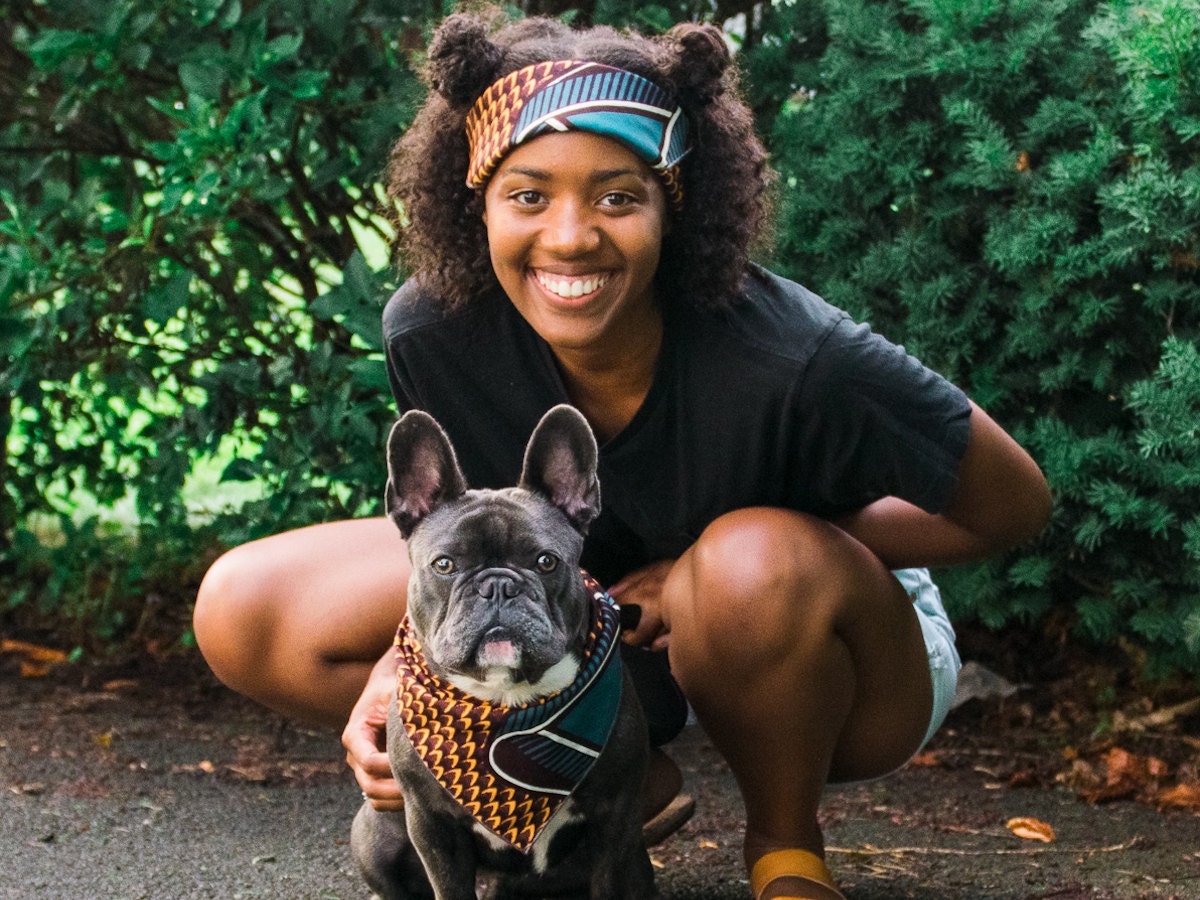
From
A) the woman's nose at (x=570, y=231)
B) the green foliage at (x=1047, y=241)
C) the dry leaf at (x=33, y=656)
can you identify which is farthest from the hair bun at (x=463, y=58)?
the dry leaf at (x=33, y=656)

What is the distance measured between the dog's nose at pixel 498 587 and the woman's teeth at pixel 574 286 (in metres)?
0.61

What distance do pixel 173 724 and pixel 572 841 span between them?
219 centimetres

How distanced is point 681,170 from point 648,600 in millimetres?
891

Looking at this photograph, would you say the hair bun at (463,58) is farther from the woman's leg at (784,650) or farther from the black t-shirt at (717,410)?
the woman's leg at (784,650)

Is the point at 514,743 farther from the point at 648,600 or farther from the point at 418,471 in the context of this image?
the point at 648,600

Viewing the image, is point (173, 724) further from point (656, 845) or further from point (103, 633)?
point (656, 845)

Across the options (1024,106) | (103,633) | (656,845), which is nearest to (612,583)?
(656,845)

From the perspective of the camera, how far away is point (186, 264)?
4605 mm

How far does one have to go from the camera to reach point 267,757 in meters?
4.27

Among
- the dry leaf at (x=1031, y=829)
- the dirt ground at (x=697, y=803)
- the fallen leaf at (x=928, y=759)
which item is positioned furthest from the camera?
the fallen leaf at (x=928, y=759)

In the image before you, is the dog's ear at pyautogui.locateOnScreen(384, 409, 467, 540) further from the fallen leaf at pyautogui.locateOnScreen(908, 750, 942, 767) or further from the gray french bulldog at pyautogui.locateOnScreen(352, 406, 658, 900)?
the fallen leaf at pyautogui.locateOnScreen(908, 750, 942, 767)

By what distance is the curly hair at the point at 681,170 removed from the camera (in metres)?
2.88

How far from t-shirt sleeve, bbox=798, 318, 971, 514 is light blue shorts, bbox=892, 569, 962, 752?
42 cm

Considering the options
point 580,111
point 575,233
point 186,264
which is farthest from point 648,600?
point 186,264
